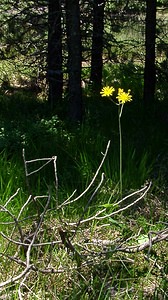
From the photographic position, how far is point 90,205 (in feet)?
13.8

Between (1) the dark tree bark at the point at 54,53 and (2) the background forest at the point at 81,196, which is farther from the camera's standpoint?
(1) the dark tree bark at the point at 54,53

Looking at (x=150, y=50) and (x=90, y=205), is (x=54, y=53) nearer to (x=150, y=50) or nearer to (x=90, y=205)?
(x=150, y=50)

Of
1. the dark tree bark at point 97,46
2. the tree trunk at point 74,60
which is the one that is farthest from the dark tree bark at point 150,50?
the tree trunk at point 74,60

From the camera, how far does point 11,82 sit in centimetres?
1076

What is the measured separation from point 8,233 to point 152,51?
492cm

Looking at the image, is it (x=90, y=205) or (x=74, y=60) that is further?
(x=74, y=60)

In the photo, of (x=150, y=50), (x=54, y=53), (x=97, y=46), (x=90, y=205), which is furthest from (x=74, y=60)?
(x=90, y=205)

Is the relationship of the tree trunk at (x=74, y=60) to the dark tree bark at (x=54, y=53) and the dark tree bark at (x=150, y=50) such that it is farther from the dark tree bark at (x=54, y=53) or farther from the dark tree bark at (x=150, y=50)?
the dark tree bark at (x=150, y=50)

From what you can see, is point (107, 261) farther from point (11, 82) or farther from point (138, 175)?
point (11, 82)

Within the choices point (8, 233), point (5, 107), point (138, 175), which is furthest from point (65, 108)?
point (8, 233)

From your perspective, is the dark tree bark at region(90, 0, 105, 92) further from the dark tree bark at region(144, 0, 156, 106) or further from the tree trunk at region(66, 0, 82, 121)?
the tree trunk at region(66, 0, 82, 121)

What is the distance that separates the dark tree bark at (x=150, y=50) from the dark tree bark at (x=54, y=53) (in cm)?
127

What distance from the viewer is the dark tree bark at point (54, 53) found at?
7.82 m

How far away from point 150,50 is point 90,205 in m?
4.33
